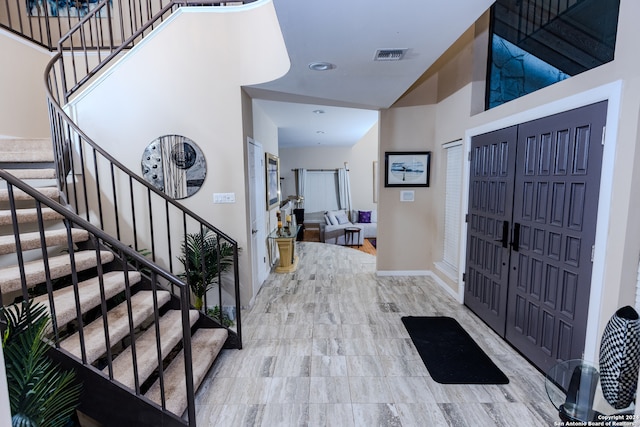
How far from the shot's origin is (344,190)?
879 cm

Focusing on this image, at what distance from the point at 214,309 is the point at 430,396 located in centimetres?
217

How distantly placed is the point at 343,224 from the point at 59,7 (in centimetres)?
670

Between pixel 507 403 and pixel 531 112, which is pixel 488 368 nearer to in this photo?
pixel 507 403

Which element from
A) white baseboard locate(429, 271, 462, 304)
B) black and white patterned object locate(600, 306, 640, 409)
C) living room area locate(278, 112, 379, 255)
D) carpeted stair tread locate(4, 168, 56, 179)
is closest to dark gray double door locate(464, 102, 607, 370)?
white baseboard locate(429, 271, 462, 304)

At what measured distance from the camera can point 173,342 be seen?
80.7 inches

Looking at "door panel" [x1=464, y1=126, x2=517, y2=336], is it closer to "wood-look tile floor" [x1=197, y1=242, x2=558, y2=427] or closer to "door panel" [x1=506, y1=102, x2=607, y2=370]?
"door panel" [x1=506, y1=102, x2=607, y2=370]

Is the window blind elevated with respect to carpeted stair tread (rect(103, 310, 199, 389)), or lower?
elevated

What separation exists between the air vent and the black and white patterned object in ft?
6.61

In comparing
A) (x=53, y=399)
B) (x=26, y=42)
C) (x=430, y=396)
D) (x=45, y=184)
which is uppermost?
(x=26, y=42)

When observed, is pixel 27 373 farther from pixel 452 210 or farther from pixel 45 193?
pixel 452 210

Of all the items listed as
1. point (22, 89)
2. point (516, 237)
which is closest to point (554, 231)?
point (516, 237)

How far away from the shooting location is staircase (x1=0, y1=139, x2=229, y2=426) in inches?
59.1

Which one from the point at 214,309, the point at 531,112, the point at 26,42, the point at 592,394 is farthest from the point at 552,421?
the point at 26,42

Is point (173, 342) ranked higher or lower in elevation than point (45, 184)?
lower
